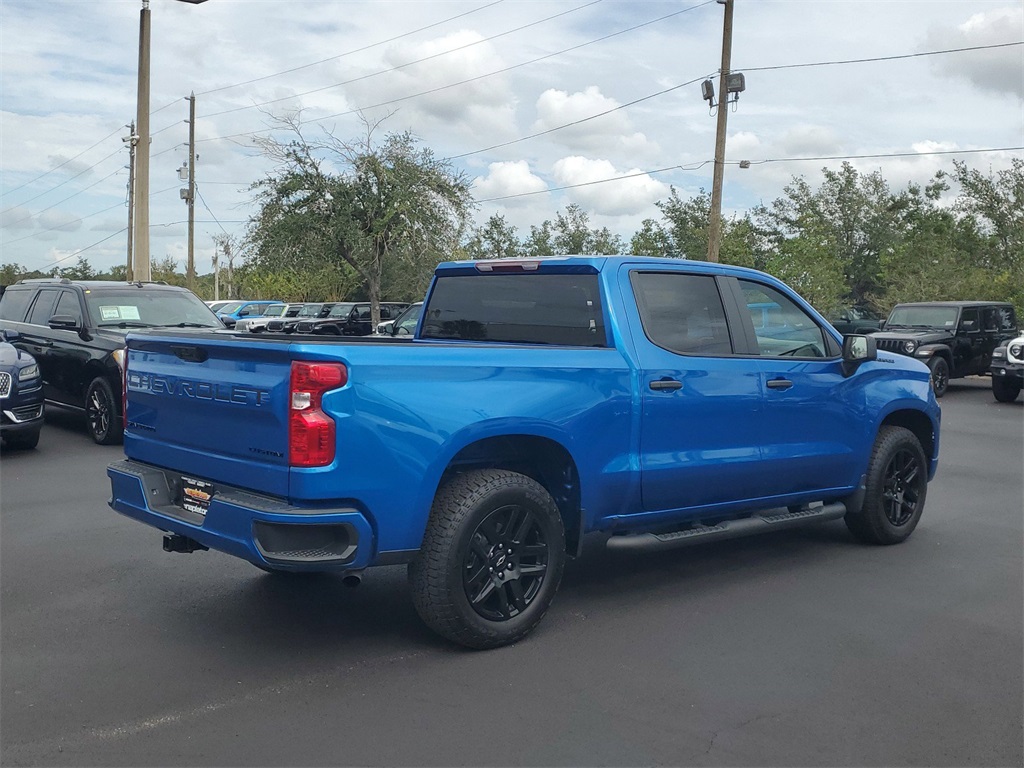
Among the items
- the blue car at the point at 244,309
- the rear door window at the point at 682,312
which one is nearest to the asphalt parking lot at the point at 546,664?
the rear door window at the point at 682,312

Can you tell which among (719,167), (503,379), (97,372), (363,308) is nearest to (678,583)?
(503,379)

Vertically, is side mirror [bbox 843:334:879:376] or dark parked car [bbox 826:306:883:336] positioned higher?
side mirror [bbox 843:334:879:376]

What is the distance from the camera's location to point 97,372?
11281 millimetres

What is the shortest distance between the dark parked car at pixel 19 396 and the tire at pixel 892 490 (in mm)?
8112

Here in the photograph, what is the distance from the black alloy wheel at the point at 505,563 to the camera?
4.71m

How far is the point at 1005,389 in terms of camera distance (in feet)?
57.9

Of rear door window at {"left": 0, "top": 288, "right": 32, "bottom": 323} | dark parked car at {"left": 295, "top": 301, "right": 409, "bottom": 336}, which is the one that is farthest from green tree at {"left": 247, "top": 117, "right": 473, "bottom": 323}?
rear door window at {"left": 0, "top": 288, "right": 32, "bottom": 323}

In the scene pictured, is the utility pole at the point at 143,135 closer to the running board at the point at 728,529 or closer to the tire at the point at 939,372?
the tire at the point at 939,372

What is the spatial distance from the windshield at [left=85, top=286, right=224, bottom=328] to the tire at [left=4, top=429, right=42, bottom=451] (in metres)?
1.54

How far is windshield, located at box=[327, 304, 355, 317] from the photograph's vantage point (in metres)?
32.6

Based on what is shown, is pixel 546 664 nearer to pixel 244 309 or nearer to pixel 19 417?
pixel 19 417

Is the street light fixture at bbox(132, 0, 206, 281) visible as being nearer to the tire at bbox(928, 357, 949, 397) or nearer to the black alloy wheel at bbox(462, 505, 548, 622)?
the tire at bbox(928, 357, 949, 397)

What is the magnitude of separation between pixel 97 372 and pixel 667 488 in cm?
799

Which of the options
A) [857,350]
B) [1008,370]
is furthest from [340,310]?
[857,350]
